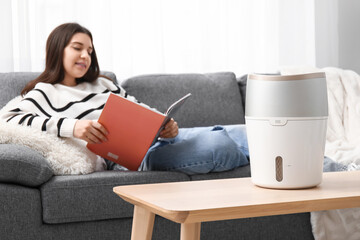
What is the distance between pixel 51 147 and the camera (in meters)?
1.70

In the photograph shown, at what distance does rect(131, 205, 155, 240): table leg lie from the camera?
3.44 ft


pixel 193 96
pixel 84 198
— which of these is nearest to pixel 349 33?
pixel 193 96

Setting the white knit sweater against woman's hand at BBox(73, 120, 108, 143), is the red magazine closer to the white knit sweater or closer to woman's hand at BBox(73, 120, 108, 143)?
woman's hand at BBox(73, 120, 108, 143)

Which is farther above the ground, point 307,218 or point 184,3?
point 184,3

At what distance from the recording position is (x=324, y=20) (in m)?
3.28

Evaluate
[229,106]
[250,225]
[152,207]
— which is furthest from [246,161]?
[152,207]

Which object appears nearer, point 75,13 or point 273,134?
point 273,134

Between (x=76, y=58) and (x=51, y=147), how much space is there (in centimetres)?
49

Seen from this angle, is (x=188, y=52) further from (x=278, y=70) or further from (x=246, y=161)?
(x=246, y=161)

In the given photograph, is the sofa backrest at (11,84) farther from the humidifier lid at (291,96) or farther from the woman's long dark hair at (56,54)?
the humidifier lid at (291,96)

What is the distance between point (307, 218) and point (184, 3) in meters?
1.55

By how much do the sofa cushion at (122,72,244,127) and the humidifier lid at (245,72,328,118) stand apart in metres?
1.30

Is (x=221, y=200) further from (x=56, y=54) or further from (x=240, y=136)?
(x=56, y=54)

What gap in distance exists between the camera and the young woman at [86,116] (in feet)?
5.72
